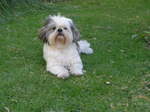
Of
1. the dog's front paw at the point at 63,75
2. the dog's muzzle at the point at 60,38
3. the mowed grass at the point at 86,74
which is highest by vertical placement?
the dog's muzzle at the point at 60,38

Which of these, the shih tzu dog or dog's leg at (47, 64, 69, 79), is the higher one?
the shih tzu dog

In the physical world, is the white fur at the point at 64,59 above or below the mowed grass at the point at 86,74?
above

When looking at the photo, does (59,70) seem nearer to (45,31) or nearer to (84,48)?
(45,31)

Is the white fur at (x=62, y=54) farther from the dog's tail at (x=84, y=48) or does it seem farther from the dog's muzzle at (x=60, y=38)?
the dog's tail at (x=84, y=48)

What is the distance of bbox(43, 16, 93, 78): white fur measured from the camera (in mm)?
5541

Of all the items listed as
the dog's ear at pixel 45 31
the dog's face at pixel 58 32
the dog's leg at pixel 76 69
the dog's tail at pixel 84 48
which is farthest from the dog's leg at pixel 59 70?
the dog's tail at pixel 84 48

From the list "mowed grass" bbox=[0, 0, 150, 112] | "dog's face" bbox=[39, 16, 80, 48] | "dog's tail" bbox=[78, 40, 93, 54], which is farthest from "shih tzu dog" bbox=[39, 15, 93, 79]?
"dog's tail" bbox=[78, 40, 93, 54]

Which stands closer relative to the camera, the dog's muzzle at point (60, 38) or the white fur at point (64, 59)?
the dog's muzzle at point (60, 38)

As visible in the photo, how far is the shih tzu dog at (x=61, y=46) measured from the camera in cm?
552

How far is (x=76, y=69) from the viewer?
5.66 m

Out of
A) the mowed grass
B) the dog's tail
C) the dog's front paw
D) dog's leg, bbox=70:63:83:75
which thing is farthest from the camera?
the dog's tail

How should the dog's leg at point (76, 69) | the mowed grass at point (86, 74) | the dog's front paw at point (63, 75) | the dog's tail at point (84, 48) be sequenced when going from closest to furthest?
Answer: 1. the mowed grass at point (86, 74)
2. the dog's front paw at point (63, 75)
3. the dog's leg at point (76, 69)
4. the dog's tail at point (84, 48)

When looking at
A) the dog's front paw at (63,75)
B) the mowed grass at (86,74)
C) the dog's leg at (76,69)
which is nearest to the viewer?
the mowed grass at (86,74)

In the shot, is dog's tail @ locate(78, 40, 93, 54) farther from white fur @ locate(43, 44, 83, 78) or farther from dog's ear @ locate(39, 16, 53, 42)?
dog's ear @ locate(39, 16, 53, 42)
